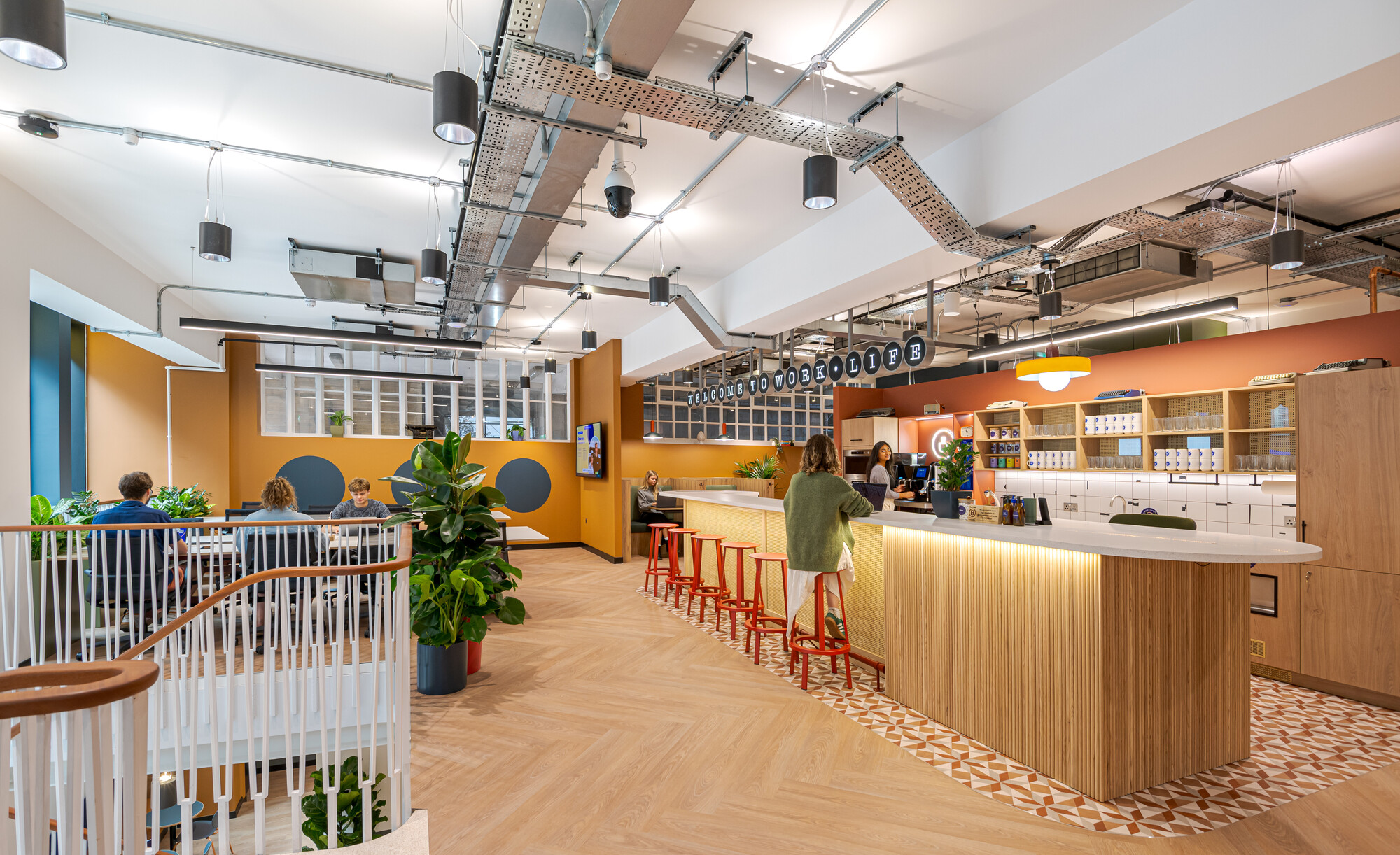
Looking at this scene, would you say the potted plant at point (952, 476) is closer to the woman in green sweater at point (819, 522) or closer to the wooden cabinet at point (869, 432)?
the woman in green sweater at point (819, 522)

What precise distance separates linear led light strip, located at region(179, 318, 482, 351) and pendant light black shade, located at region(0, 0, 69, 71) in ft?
16.4

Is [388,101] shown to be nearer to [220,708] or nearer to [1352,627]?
[220,708]

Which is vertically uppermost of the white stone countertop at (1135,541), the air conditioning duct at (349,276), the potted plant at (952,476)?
the air conditioning duct at (349,276)

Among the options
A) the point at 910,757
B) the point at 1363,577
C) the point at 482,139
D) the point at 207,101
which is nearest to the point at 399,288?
the point at 207,101

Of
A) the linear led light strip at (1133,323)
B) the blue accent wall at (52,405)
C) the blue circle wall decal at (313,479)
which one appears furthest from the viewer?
the blue circle wall decal at (313,479)

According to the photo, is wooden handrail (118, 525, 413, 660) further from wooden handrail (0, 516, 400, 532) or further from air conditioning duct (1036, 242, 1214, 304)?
air conditioning duct (1036, 242, 1214, 304)

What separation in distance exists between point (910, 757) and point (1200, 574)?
70.8 inches

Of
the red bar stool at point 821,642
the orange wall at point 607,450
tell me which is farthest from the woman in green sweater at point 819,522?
the orange wall at point 607,450

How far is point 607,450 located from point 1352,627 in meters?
9.03

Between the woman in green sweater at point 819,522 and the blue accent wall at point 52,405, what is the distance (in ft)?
27.5

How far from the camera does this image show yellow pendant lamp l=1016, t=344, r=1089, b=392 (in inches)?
188

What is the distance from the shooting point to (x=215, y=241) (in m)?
4.80

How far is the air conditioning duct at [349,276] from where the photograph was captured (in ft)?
21.9

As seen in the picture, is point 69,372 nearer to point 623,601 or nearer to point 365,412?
point 365,412
